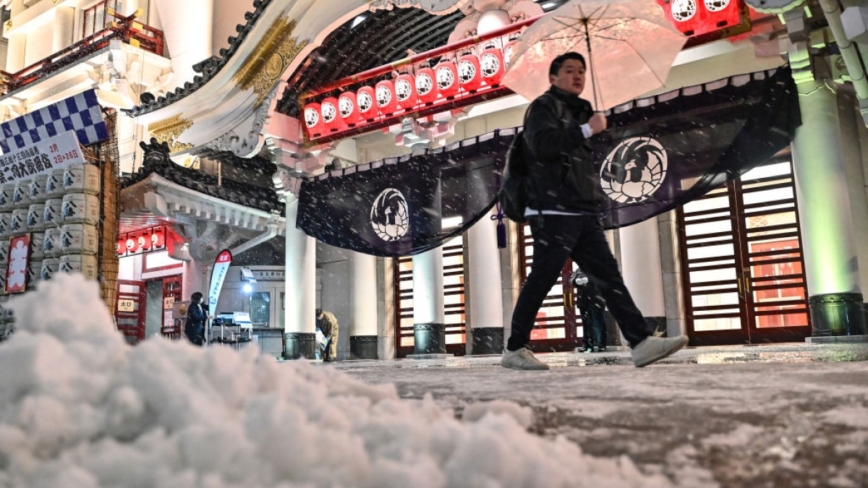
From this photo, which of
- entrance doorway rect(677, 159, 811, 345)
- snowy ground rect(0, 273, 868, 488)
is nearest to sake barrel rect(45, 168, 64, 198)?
snowy ground rect(0, 273, 868, 488)

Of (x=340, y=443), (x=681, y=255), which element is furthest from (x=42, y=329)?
(x=681, y=255)

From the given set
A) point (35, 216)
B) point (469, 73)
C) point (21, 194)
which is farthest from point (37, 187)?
point (469, 73)

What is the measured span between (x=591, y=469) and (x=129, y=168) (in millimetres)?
20250

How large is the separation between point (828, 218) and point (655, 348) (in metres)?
4.88

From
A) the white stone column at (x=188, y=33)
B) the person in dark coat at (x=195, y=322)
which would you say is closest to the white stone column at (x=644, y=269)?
the person in dark coat at (x=195, y=322)

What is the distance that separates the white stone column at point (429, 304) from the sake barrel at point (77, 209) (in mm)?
5283

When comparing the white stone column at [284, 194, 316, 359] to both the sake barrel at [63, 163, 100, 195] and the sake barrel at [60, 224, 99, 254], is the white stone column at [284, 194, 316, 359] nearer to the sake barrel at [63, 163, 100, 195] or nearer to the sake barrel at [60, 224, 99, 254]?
the sake barrel at [63, 163, 100, 195]

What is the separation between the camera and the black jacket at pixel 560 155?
12.3 feet

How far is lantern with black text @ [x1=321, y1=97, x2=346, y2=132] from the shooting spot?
11.0 meters

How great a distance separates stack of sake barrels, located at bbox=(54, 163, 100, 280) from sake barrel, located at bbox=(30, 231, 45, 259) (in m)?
0.45

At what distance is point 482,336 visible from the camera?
1147 centimetres

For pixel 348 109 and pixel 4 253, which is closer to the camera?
pixel 4 253

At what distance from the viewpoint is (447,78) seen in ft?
31.9

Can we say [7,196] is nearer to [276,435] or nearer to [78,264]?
[78,264]
